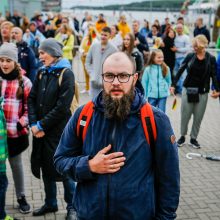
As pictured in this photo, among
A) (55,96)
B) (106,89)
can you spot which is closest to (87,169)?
(106,89)

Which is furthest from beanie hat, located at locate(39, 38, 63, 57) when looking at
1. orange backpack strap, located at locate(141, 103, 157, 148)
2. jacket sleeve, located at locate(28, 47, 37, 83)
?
jacket sleeve, located at locate(28, 47, 37, 83)

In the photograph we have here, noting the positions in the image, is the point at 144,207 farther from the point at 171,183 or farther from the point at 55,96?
the point at 55,96

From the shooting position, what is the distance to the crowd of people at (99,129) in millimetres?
2303

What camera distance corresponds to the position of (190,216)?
438cm

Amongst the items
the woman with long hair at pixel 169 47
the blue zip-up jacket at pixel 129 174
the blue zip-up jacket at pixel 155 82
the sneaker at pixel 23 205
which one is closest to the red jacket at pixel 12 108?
the sneaker at pixel 23 205

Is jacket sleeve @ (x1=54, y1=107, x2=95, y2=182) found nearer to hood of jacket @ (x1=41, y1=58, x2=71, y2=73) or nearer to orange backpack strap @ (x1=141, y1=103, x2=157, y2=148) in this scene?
orange backpack strap @ (x1=141, y1=103, x2=157, y2=148)

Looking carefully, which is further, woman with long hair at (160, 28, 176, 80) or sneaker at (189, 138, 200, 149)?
woman with long hair at (160, 28, 176, 80)

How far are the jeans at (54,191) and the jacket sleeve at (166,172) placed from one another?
1.89m

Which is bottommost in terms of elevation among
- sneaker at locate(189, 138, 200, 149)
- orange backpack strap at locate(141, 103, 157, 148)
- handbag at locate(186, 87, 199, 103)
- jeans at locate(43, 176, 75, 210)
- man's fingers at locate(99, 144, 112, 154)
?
sneaker at locate(189, 138, 200, 149)

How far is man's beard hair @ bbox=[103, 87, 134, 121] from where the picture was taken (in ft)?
7.43

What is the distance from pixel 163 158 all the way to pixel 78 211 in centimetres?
67

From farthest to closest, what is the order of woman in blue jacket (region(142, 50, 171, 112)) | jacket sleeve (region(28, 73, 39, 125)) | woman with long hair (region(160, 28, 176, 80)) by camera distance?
woman with long hair (region(160, 28, 176, 80)), woman in blue jacket (region(142, 50, 171, 112)), jacket sleeve (region(28, 73, 39, 125))

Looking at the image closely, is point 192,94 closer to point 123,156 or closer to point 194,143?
point 194,143

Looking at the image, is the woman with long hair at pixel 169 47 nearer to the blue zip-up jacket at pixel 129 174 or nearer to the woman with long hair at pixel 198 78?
the woman with long hair at pixel 198 78
